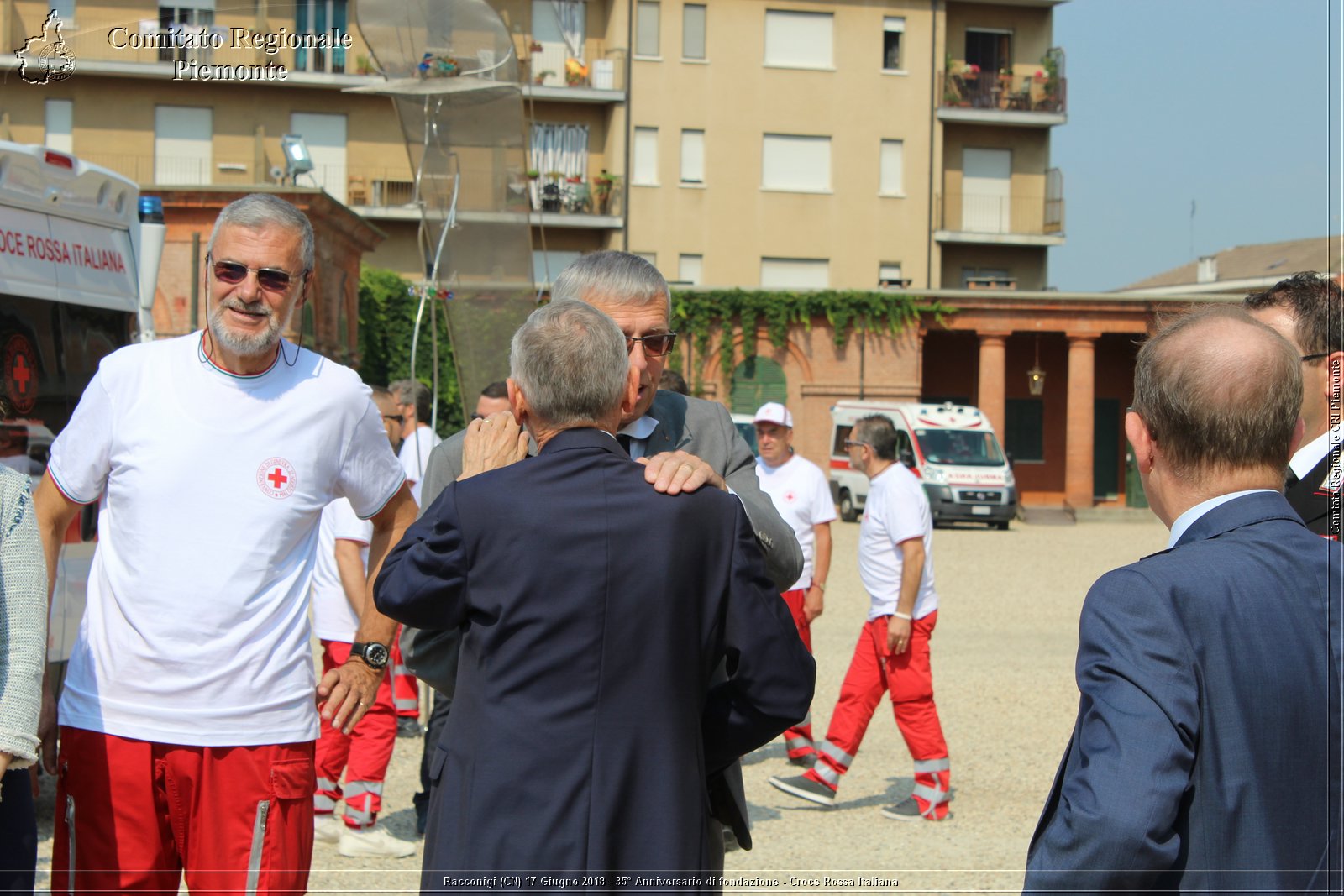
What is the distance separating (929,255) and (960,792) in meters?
36.4

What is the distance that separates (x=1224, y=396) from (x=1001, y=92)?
137ft

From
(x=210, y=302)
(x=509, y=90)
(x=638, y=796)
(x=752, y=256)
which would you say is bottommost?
(x=638, y=796)

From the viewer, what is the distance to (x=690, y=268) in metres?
40.5

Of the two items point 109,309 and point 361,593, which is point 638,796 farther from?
point 109,309

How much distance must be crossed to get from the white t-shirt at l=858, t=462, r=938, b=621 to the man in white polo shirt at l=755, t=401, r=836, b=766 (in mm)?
568

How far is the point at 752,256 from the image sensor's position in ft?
133

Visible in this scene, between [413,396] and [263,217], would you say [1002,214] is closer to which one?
[413,396]

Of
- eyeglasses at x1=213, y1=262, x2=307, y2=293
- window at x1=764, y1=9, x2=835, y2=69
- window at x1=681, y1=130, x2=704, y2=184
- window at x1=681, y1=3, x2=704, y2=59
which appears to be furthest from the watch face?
window at x1=681, y1=130, x2=704, y2=184

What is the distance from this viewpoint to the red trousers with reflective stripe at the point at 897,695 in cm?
721

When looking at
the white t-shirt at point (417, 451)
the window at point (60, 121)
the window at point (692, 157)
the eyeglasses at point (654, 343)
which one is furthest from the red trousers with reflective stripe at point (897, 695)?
the window at point (60, 121)

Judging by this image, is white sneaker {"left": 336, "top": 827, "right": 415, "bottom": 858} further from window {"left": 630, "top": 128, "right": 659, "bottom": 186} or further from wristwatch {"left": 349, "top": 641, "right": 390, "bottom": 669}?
window {"left": 630, "top": 128, "right": 659, "bottom": 186}

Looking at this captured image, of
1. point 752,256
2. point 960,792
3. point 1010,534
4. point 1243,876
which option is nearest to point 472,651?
point 1243,876

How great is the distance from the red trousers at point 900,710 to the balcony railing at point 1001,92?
3527cm

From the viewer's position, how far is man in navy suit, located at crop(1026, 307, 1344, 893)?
6.70 feet
